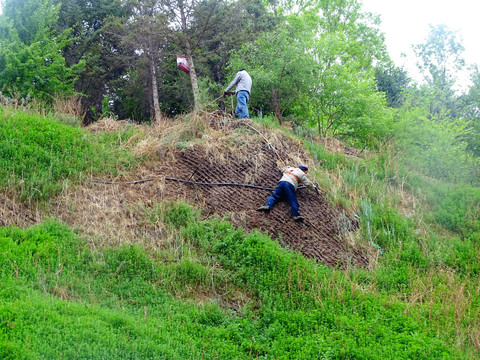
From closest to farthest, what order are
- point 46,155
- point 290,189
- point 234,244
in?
point 234,244
point 290,189
point 46,155

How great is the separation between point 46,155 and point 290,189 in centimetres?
541

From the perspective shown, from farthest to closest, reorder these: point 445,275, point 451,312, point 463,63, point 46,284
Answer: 1. point 463,63
2. point 445,275
3. point 451,312
4. point 46,284

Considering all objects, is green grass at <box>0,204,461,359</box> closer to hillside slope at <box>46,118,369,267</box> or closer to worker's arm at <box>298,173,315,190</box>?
hillside slope at <box>46,118,369,267</box>

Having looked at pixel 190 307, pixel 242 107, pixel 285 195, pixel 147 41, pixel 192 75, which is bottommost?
pixel 190 307

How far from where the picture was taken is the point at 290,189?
9.63 metres

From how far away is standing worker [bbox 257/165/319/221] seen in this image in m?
9.54

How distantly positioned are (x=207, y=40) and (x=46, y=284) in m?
12.7

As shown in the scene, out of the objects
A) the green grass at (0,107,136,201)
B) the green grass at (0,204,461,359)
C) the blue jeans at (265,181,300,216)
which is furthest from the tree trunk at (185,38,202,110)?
the green grass at (0,204,461,359)

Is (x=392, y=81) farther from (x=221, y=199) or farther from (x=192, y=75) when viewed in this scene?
(x=221, y=199)

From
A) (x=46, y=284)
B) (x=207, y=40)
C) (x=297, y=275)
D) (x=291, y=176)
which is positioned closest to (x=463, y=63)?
(x=207, y=40)

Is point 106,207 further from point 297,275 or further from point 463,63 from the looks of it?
point 463,63

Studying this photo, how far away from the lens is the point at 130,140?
1131 cm

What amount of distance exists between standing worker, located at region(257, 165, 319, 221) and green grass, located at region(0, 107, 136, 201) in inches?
139

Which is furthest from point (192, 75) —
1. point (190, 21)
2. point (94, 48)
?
point (94, 48)
